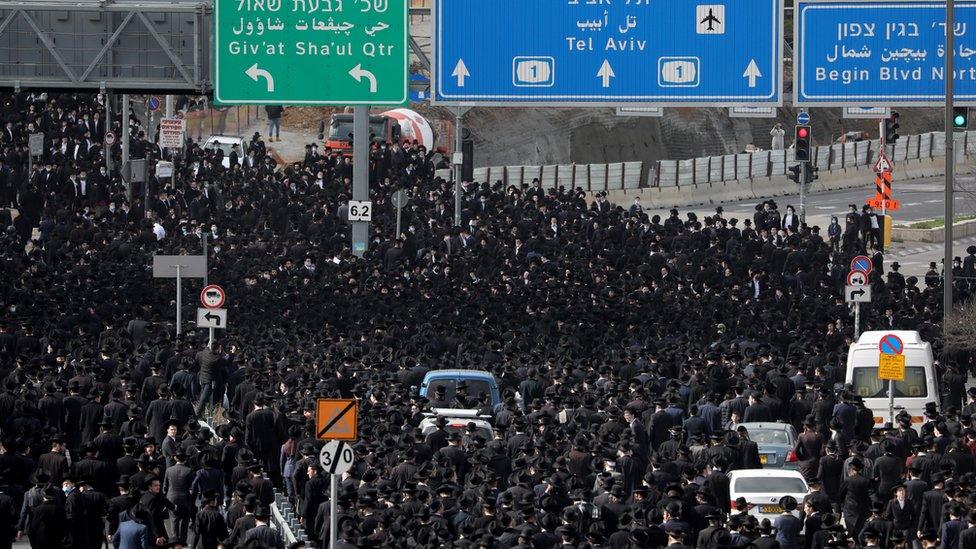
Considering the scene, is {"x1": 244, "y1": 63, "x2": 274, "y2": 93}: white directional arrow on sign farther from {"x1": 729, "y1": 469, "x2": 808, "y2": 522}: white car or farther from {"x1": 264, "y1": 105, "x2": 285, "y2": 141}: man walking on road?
{"x1": 264, "y1": 105, "x2": 285, "y2": 141}: man walking on road

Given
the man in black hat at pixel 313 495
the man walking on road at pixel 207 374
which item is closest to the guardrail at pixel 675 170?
the man walking on road at pixel 207 374

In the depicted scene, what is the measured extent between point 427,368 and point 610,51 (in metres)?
6.45

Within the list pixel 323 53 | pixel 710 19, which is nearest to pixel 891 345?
pixel 710 19

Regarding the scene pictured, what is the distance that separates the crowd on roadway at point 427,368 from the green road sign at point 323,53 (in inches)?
133

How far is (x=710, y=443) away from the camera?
22422mm

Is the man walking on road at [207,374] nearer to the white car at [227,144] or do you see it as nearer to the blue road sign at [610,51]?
the blue road sign at [610,51]

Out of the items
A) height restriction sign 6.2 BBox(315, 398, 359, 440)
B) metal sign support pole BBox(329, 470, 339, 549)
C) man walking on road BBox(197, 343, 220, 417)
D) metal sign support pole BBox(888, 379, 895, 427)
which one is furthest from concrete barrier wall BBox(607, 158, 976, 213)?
metal sign support pole BBox(329, 470, 339, 549)

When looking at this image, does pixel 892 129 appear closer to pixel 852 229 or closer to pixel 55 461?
pixel 852 229

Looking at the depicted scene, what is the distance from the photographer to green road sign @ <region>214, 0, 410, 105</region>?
31078 mm

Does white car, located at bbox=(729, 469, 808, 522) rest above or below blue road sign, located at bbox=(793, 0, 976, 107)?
below

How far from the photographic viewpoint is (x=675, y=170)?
62031mm

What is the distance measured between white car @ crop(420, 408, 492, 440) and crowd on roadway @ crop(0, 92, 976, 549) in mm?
125

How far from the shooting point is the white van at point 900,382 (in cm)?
2820

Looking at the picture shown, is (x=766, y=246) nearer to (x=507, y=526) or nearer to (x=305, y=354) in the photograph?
(x=305, y=354)
